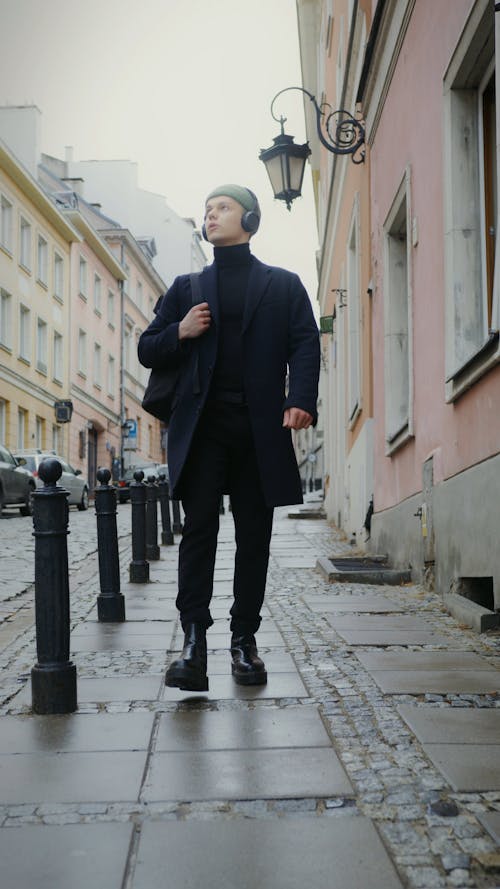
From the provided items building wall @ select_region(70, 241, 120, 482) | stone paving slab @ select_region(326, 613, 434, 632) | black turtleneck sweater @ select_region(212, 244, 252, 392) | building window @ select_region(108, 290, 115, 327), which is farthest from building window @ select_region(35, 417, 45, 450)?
black turtleneck sweater @ select_region(212, 244, 252, 392)

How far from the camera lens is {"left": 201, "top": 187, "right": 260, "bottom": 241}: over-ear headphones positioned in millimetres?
4105

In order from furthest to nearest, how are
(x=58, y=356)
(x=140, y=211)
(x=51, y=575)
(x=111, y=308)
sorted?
(x=140, y=211), (x=111, y=308), (x=58, y=356), (x=51, y=575)

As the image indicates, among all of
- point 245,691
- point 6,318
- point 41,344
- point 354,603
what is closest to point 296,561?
point 354,603

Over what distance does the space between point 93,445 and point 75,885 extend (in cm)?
4011

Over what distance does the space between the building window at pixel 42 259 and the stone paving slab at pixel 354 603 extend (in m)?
28.5

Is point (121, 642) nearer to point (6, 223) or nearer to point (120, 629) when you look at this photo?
point (120, 629)

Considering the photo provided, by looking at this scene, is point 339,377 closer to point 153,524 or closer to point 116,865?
point 153,524

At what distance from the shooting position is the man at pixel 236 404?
3.96 m

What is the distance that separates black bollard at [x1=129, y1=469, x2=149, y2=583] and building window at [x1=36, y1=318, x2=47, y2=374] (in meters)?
26.2

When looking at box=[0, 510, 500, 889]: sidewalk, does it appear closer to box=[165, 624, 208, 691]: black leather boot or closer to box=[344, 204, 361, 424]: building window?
box=[165, 624, 208, 691]: black leather boot

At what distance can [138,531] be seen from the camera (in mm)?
7918

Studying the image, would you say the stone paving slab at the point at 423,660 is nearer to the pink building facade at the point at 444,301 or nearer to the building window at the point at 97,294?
the pink building facade at the point at 444,301

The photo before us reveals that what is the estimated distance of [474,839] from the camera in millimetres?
2295

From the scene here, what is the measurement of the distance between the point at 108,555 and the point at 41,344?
1142 inches
